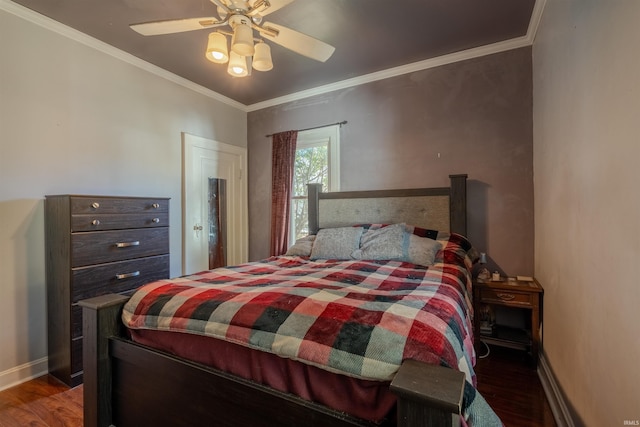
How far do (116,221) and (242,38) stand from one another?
170cm

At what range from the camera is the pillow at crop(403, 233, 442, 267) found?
214cm

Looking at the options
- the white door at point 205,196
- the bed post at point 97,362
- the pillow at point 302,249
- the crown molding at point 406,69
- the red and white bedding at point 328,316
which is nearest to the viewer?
the red and white bedding at point 328,316

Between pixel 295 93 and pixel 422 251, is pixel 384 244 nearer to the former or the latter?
pixel 422 251

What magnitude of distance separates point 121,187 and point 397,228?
249 cm

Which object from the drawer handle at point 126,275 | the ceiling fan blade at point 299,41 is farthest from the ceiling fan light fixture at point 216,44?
the drawer handle at point 126,275

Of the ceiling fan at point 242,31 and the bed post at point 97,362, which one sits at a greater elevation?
the ceiling fan at point 242,31

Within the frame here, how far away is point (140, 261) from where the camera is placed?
2.46m

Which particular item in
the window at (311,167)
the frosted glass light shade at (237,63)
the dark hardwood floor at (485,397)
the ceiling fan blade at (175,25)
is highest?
the ceiling fan blade at (175,25)

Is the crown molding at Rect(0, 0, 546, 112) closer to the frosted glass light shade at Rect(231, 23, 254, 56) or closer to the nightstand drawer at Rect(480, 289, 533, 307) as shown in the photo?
the frosted glass light shade at Rect(231, 23, 254, 56)

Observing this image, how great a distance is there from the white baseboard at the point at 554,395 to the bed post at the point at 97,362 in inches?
88.9

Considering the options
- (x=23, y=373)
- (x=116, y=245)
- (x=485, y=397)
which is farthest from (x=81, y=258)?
(x=485, y=397)

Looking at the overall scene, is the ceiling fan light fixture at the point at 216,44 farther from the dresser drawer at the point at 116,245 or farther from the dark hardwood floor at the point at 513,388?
the dark hardwood floor at the point at 513,388

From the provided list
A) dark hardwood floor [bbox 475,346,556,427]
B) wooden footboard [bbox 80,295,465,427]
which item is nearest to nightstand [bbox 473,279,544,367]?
dark hardwood floor [bbox 475,346,556,427]

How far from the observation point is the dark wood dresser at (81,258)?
81.4 inches
